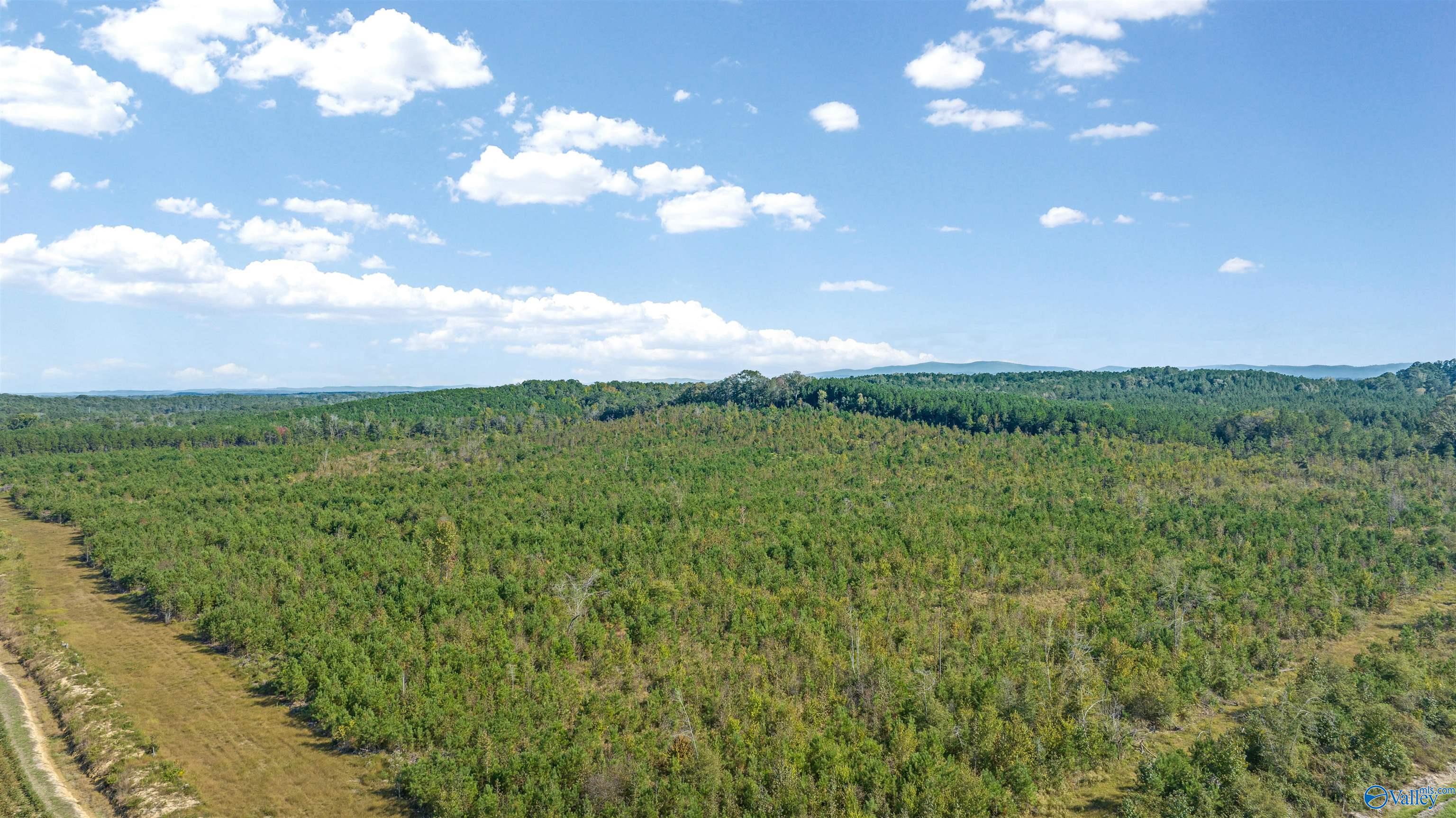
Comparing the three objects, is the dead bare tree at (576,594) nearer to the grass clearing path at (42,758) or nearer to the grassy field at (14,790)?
the grass clearing path at (42,758)

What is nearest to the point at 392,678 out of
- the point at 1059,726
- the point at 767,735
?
the point at 767,735

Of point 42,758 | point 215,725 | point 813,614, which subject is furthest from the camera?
point 813,614

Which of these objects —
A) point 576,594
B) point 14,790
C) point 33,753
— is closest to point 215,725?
point 33,753

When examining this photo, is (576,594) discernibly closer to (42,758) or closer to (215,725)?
(215,725)

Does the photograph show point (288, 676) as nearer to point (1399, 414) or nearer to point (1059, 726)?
point (1059, 726)

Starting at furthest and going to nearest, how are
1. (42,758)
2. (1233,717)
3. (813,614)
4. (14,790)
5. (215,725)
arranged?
(813,614) → (1233,717) → (215,725) → (42,758) → (14,790)

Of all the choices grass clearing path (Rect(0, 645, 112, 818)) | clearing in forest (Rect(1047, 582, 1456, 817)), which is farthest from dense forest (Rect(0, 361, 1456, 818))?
grass clearing path (Rect(0, 645, 112, 818))
